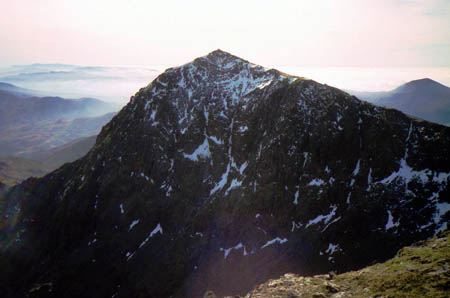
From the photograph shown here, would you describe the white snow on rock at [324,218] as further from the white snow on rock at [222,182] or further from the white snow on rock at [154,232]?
the white snow on rock at [154,232]

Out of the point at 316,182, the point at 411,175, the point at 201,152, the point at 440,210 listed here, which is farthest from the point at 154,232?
the point at 440,210

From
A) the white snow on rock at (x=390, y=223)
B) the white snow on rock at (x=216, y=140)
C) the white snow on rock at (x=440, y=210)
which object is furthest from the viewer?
the white snow on rock at (x=216, y=140)

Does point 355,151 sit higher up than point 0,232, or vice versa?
point 355,151

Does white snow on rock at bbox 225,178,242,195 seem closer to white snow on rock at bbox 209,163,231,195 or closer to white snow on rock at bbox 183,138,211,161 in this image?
white snow on rock at bbox 209,163,231,195

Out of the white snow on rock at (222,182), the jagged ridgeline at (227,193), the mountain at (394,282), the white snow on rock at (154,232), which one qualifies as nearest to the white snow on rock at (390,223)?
the jagged ridgeline at (227,193)

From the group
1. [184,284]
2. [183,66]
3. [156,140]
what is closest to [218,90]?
[183,66]

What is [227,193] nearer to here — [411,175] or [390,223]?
[390,223]

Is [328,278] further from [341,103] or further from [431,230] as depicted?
[341,103]
